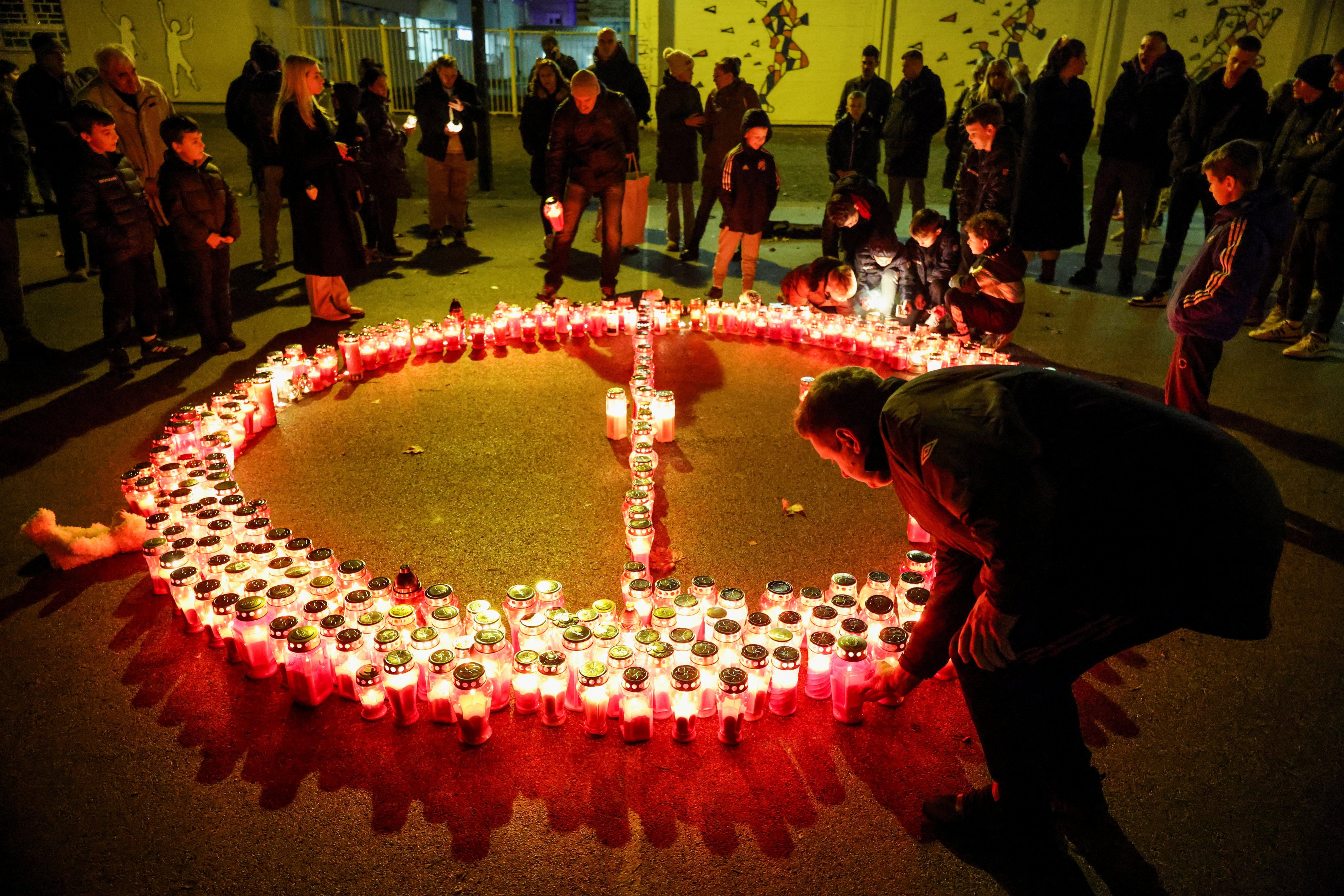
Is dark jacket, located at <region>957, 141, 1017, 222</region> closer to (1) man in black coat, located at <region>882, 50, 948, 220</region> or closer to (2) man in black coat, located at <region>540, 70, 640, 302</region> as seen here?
(1) man in black coat, located at <region>882, 50, 948, 220</region>

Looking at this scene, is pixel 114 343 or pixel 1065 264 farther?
pixel 1065 264

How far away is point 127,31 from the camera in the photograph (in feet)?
52.1

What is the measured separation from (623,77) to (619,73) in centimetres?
7

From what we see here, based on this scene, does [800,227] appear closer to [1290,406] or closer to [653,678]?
[1290,406]

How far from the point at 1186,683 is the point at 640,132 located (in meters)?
15.5

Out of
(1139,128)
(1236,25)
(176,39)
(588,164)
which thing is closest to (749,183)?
(588,164)

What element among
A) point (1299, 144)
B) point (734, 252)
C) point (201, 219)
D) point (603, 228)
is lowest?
point (734, 252)

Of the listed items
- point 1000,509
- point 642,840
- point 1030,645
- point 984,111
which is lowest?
point 642,840

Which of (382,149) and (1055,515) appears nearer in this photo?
(1055,515)

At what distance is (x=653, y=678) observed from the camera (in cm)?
293

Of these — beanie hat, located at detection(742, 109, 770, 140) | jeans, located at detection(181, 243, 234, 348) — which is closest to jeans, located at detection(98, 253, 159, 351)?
jeans, located at detection(181, 243, 234, 348)

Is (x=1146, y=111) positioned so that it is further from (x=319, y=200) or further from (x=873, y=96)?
(x=319, y=200)

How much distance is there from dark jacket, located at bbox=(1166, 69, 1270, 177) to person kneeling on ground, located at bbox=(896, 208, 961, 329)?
2.62m

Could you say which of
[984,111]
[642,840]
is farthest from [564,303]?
[642,840]
